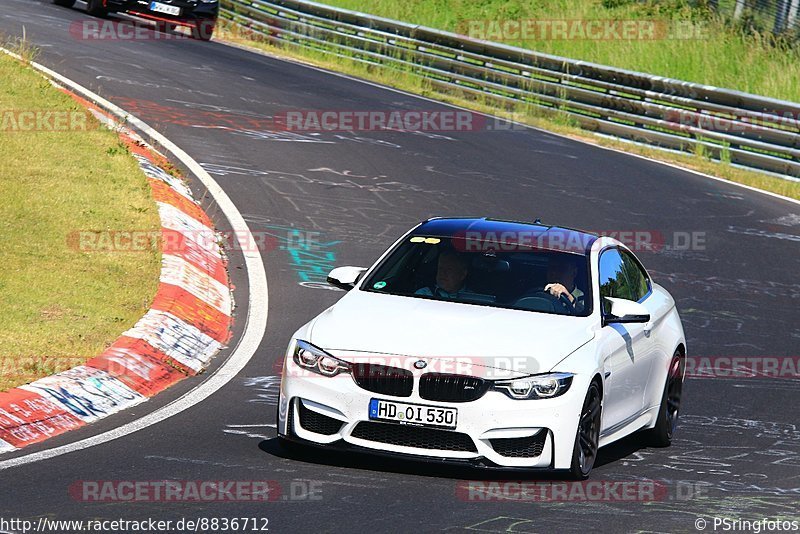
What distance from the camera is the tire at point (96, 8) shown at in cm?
2769

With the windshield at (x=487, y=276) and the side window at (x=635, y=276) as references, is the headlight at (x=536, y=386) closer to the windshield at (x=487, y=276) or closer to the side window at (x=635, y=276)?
the windshield at (x=487, y=276)

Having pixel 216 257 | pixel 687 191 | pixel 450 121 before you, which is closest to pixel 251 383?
pixel 216 257

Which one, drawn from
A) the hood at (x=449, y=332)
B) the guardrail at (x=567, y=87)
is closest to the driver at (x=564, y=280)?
the hood at (x=449, y=332)

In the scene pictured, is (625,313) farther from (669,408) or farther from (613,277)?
(669,408)

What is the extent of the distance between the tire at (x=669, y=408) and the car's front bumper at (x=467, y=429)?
5.85 ft

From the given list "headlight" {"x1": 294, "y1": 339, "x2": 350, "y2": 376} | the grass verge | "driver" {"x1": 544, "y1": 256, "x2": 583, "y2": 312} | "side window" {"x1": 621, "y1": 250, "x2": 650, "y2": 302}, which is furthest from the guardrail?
"headlight" {"x1": 294, "y1": 339, "x2": 350, "y2": 376}

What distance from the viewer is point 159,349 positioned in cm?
1027

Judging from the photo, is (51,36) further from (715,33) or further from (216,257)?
(715,33)

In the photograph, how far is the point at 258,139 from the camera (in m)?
19.1

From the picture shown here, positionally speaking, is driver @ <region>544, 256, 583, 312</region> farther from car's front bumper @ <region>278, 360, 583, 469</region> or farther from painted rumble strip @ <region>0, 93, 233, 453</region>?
painted rumble strip @ <region>0, 93, 233, 453</region>

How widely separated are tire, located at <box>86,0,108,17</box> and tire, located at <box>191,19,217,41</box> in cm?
193

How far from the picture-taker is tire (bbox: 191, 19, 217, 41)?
28828mm

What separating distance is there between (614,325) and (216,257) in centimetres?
542

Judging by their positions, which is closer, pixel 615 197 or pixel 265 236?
pixel 265 236
